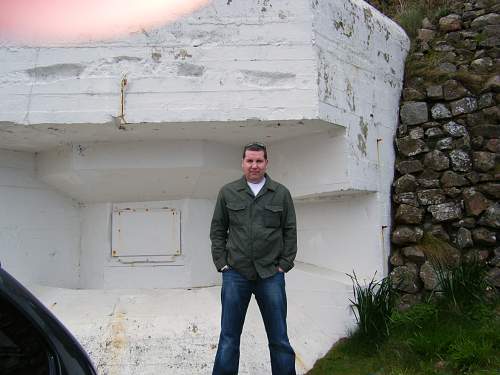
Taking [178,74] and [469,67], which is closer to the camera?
[178,74]

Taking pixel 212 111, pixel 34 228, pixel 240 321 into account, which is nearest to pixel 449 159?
pixel 212 111

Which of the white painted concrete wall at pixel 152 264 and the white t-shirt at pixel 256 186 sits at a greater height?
the white t-shirt at pixel 256 186

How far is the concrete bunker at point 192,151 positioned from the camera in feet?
14.2

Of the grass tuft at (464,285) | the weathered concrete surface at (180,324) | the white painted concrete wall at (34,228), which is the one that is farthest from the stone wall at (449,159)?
the white painted concrete wall at (34,228)

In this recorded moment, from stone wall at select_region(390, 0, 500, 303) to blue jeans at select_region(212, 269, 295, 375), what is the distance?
188 centimetres

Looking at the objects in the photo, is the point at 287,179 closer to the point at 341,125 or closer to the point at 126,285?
the point at 341,125

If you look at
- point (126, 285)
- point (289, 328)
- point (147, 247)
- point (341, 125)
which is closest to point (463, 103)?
point (341, 125)

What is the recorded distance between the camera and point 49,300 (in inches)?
184

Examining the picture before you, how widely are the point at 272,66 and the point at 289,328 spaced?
2220 mm

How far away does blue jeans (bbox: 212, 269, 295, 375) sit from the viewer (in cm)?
331

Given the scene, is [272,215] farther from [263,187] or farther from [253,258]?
[253,258]

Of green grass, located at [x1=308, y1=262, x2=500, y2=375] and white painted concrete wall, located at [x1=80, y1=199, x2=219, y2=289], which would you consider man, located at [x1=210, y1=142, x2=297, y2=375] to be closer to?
green grass, located at [x1=308, y1=262, x2=500, y2=375]

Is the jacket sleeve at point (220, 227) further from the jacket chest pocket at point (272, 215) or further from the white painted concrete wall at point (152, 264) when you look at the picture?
the white painted concrete wall at point (152, 264)

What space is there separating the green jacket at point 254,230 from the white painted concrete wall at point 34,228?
2.42m
